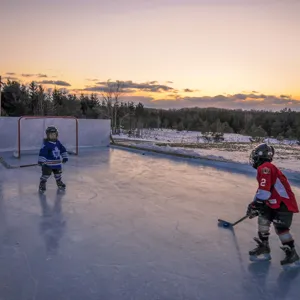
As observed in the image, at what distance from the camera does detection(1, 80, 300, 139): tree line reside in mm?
33719

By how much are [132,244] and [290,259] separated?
1.33m

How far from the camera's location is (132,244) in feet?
9.48

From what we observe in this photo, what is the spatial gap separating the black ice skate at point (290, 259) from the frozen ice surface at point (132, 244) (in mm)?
58

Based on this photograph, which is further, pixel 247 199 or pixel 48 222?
pixel 247 199

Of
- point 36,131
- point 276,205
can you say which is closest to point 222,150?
point 36,131

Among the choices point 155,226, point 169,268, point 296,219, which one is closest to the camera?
point 169,268

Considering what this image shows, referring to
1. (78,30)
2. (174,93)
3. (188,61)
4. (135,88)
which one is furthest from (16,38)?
(174,93)

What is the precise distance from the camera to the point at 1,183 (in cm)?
548

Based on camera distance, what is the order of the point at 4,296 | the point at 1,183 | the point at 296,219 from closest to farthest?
the point at 4,296
the point at 296,219
the point at 1,183

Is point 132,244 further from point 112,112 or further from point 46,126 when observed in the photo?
point 112,112

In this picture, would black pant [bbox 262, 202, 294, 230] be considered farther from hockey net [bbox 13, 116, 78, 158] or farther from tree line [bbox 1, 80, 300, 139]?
tree line [bbox 1, 80, 300, 139]

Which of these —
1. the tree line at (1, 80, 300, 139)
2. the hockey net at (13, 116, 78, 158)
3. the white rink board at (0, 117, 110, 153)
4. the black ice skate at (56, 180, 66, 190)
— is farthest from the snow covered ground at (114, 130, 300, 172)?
the tree line at (1, 80, 300, 139)

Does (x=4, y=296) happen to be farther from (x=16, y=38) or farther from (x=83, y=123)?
(x=16, y=38)

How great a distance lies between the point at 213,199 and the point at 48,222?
233 cm
